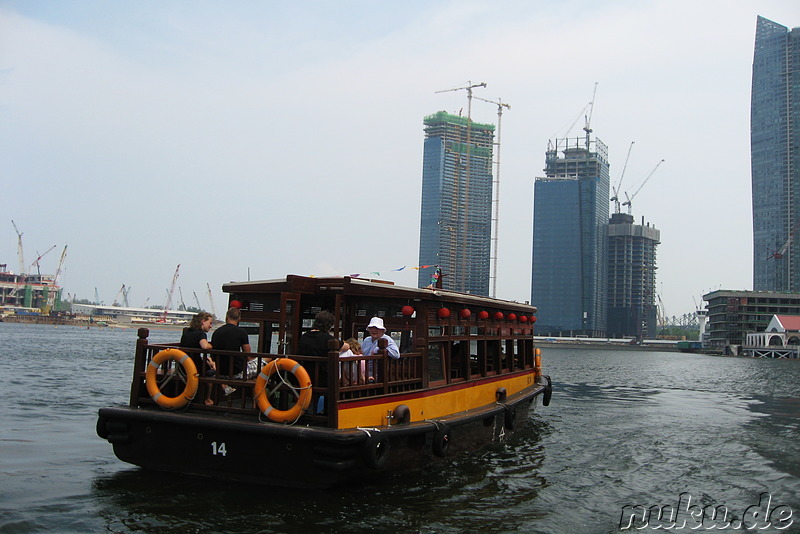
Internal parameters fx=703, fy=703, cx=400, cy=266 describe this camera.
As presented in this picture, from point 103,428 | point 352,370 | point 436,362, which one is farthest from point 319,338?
point 103,428

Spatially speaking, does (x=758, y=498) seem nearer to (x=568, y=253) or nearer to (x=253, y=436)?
(x=253, y=436)

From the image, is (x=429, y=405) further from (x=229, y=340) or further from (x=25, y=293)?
(x=25, y=293)

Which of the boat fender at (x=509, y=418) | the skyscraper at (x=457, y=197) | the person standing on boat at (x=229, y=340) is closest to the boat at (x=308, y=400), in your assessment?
the person standing on boat at (x=229, y=340)

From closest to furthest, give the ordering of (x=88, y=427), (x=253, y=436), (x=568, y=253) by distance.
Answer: (x=253, y=436)
(x=88, y=427)
(x=568, y=253)

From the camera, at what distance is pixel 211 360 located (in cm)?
953

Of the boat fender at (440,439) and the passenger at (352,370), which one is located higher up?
the passenger at (352,370)

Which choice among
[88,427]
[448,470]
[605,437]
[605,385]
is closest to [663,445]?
[605,437]

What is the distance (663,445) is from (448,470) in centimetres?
683

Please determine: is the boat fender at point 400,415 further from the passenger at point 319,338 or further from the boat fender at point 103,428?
the boat fender at point 103,428

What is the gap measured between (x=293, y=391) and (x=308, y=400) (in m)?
0.24

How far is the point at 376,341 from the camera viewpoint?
10078 millimetres

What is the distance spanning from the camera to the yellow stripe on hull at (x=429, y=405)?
29.5 feet

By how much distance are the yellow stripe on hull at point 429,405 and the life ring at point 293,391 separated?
48 centimetres

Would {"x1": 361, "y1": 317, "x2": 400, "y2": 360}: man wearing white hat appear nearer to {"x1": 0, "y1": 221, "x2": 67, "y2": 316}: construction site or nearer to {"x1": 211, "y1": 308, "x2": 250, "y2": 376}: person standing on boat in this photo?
{"x1": 211, "y1": 308, "x2": 250, "y2": 376}: person standing on boat
